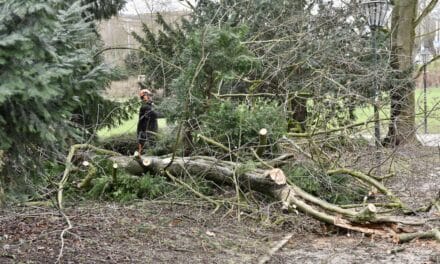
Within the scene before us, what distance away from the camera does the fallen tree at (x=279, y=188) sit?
19.7 ft

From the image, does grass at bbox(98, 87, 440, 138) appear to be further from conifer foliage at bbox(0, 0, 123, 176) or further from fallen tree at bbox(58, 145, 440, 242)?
conifer foliage at bbox(0, 0, 123, 176)

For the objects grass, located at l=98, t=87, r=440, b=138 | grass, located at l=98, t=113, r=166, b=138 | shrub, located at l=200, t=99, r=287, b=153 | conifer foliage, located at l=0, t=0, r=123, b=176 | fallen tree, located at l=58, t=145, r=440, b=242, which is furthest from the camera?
grass, located at l=98, t=113, r=166, b=138

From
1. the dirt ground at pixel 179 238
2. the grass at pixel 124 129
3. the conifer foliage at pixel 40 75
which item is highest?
the conifer foliage at pixel 40 75

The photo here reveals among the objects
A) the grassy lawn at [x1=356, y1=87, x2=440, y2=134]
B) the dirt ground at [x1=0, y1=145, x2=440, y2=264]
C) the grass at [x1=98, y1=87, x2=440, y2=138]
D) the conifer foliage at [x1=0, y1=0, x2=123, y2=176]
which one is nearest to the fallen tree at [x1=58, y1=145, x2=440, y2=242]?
the dirt ground at [x1=0, y1=145, x2=440, y2=264]

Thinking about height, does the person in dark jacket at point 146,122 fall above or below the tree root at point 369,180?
above

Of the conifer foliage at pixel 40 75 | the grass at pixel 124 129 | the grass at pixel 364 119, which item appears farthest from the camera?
the grass at pixel 124 129

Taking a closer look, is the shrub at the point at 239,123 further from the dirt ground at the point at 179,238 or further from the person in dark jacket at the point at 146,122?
the person in dark jacket at the point at 146,122

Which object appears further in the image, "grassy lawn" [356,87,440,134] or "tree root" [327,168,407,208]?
"grassy lawn" [356,87,440,134]

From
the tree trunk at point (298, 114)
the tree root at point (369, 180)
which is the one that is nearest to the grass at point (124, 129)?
the tree trunk at point (298, 114)

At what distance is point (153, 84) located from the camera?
11.2 metres

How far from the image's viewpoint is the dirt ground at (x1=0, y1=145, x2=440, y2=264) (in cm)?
504

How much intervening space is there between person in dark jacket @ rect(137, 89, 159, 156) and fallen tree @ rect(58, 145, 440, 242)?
1202 mm

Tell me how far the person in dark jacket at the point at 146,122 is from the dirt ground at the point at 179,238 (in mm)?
2598

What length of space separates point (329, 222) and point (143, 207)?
2274 mm
